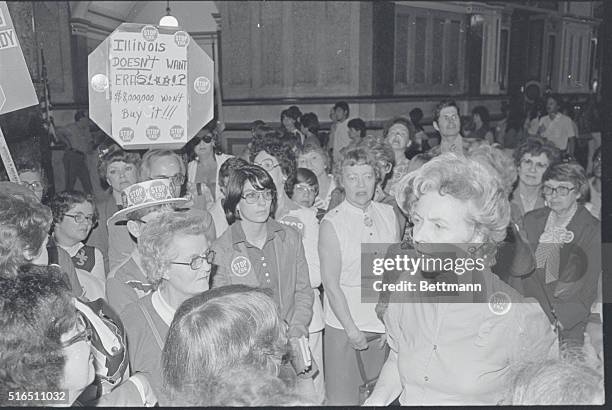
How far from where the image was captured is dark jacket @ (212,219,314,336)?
196 centimetres

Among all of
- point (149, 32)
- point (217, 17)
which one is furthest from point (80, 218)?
point (217, 17)

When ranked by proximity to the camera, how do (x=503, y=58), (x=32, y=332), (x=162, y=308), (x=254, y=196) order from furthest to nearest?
(x=503, y=58) < (x=254, y=196) < (x=162, y=308) < (x=32, y=332)

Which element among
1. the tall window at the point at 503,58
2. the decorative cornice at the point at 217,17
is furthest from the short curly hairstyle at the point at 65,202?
the tall window at the point at 503,58

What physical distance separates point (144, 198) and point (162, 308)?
550 millimetres

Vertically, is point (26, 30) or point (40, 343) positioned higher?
point (26, 30)

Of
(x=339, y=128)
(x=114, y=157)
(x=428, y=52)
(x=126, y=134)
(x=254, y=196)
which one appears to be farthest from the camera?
(x=428, y=52)

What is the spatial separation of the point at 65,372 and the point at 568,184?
181 cm

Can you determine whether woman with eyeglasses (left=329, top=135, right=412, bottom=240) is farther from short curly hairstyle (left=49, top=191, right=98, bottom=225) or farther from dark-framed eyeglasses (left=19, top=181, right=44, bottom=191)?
dark-framed eyeglasses (left=19, top=181, right=44, bottom=191)

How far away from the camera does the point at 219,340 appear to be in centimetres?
110

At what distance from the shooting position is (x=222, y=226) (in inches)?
95.6

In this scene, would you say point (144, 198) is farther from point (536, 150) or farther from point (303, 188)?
point (536, 150)

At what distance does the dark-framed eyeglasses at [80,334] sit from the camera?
1125mm

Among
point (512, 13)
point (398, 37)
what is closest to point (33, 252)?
point (398, 37)

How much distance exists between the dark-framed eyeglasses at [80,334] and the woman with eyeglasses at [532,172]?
6.14 feet
